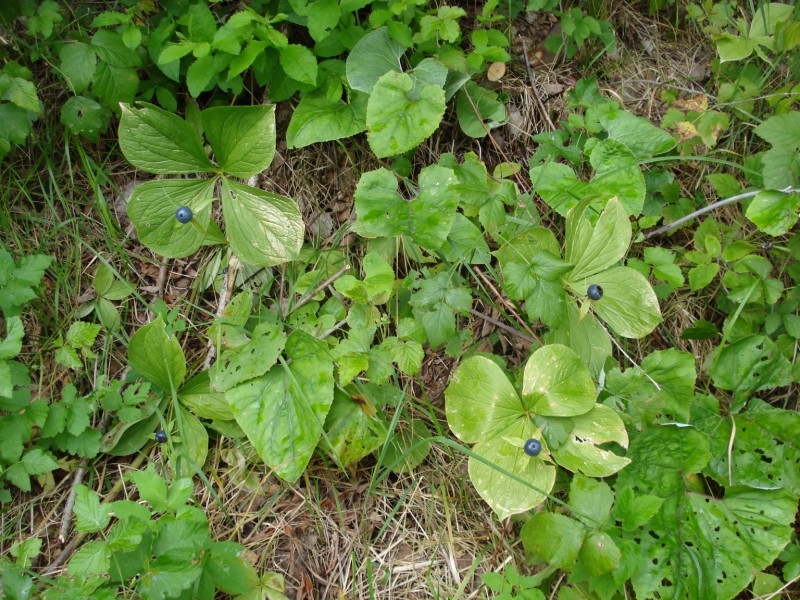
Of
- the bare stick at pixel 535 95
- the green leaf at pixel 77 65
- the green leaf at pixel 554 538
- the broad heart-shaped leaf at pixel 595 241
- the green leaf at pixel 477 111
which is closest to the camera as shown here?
the green leaf at pixel 554 538

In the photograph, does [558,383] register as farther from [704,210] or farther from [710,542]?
[704,210]

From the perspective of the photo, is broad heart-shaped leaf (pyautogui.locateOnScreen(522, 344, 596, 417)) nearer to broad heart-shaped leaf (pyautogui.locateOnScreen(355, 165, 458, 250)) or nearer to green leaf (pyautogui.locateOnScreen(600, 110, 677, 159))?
broad heart-shaped leaf (pyautogui.locateOnScreen(355, 165, 458, 250))

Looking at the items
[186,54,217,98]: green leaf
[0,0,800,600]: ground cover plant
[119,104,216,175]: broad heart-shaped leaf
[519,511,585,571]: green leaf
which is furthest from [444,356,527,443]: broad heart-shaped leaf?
[186,54,217,98]: green leaf

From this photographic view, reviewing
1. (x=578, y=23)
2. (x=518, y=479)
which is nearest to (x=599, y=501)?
(x=518, y=479)

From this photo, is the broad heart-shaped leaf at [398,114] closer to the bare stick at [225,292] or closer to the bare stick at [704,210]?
the bare stick at [225,292]

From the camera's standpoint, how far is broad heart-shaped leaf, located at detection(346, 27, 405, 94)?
6.80 feet

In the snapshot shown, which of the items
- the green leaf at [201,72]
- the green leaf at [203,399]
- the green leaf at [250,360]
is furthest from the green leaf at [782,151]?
the green leaf at [203,399]

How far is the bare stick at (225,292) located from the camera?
6.92 ft

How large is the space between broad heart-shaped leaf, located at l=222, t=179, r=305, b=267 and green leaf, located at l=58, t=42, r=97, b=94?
631 millimetres

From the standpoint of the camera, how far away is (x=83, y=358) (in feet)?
6.92

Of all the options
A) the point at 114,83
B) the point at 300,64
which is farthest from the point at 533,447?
the point at 114,83

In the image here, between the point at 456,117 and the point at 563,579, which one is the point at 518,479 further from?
the point at 456,117

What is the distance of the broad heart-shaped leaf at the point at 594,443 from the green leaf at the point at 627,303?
286 mm

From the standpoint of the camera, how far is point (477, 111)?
2279mm
